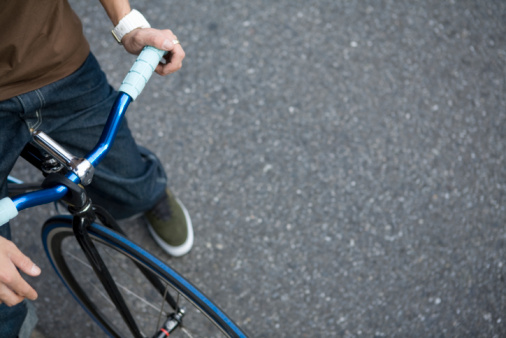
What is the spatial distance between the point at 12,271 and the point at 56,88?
0.65 metres

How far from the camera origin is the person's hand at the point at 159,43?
1.38 metres

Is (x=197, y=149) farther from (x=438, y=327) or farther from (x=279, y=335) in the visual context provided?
(x=438, y=327)

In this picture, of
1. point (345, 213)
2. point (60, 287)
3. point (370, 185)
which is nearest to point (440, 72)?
point (370, 185)

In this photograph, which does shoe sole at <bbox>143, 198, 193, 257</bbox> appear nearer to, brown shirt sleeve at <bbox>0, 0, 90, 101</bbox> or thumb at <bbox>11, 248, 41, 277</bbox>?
brown shirt sleeve at <bbox>0, 0, 90, 101</bbox>

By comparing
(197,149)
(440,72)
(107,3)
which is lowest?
(197,149)

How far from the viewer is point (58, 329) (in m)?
2.27

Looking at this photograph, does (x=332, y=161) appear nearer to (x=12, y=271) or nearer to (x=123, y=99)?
(x=123, y=99)

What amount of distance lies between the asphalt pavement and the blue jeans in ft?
1.93

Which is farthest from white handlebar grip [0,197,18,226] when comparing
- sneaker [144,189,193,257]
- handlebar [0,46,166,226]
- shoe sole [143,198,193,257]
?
shoe sole [143,198,193,257]

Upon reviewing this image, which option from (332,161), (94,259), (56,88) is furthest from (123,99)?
(332,161)

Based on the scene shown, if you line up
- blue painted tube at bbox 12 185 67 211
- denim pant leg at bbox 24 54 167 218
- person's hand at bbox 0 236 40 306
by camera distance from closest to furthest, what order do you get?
person's hand at bbox 0 236 40 306 < blue painted tube at bbox 12 185 67 211 < denim pant leg at bbox 24 54 167 218

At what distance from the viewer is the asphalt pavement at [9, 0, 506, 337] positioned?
2324 millimetres

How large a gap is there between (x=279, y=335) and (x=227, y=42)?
1680mm

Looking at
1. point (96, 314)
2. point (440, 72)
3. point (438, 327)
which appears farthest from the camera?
point (440, 72)
